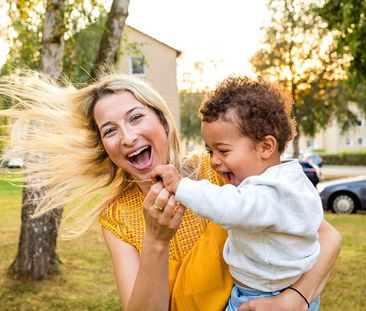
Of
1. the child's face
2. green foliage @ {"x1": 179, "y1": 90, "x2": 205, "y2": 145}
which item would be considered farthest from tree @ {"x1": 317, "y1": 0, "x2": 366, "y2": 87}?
green foliage @ {"x1": 179, "y1": 90, "x2": 205, "y2": 145}

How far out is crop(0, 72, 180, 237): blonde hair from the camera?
300cm

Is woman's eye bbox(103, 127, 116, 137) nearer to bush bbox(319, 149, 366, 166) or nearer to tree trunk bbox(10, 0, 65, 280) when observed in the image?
tree trunk bbox(10, 0, 65, 280)

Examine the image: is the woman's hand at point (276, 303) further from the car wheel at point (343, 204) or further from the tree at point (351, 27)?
the car wheel at point (343, 204)

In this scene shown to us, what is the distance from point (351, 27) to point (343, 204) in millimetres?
7813

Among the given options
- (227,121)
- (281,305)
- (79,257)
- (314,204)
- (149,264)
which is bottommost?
(79,257)

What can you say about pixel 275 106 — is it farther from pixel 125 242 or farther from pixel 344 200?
pixel 344 200

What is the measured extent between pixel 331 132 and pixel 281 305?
9203 centimetres

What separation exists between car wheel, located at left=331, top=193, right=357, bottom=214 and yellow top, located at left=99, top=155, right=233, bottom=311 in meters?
15.8

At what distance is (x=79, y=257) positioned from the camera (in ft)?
35.9

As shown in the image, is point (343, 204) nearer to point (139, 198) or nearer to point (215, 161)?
point (139, 198)

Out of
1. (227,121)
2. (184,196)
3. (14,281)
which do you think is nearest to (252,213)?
(184,196)

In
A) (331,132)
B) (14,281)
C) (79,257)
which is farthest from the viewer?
(331,132)

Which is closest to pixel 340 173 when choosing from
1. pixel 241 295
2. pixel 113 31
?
pixel 113 31

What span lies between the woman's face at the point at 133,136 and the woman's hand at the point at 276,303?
2.46 feet
